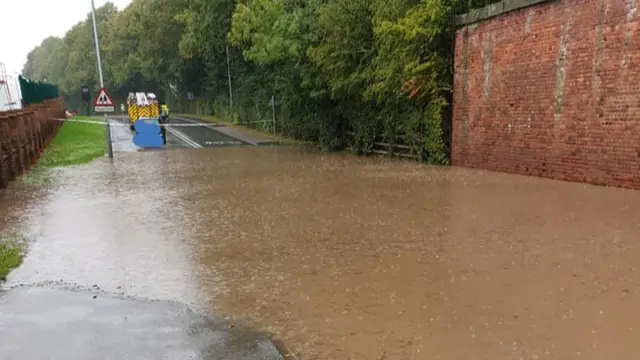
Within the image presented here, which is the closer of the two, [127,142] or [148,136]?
[148,136]

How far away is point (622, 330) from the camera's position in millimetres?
4539

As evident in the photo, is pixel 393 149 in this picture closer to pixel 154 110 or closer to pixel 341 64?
pixel 341 64

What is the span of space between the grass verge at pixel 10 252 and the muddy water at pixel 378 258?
8.4 inches

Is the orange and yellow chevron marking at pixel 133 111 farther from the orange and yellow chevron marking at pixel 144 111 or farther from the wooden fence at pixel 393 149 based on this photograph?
the wooden fence at pixel 393 149

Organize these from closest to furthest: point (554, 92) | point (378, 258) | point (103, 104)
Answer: point (378, 258) < point (554, 92) < point (103, 104)

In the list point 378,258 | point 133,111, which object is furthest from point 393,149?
point 133,111

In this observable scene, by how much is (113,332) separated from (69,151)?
66.9 feet

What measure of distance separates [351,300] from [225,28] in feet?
122

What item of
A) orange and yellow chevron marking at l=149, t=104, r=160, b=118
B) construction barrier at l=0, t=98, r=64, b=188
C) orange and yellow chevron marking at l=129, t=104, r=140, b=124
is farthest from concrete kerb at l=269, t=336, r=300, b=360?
orange and yellow chevron marking at l=129, t=104, r=140, b=124

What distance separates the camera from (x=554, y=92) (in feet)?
41.1

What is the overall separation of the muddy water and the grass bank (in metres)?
3.90

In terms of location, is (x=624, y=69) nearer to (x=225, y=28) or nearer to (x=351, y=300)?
(x=351, y=300)

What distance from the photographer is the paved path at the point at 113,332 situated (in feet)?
14.3

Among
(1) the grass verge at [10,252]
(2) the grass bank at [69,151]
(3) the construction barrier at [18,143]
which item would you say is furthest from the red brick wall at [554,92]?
(3) the construction barrier at [18,143]
